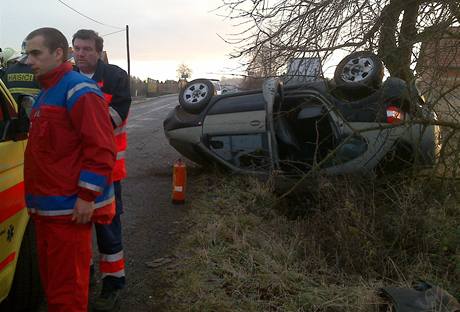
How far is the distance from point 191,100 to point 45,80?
177 inches

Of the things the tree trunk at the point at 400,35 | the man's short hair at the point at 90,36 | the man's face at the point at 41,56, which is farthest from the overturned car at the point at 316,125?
the man's face at the point at 41,56

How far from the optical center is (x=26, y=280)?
10.3ft

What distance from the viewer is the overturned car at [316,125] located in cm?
523

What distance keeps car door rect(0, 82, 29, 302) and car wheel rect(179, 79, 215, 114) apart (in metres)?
3.89

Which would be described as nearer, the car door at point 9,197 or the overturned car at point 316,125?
the car door at point 9,197

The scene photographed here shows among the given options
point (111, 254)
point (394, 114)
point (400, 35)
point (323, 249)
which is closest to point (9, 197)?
point (111, 254)

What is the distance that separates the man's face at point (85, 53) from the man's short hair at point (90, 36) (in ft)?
0.07

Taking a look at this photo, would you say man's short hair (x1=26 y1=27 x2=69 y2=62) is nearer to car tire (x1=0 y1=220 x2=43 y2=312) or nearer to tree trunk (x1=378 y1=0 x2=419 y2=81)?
car tire (x1=0 y1=220 x2=43 y2=312)

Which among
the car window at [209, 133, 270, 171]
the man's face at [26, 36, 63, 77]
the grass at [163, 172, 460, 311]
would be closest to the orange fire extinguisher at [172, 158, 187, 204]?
the grass at [163, 172, 460, 311]

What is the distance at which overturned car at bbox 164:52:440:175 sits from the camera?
5227 millimetres

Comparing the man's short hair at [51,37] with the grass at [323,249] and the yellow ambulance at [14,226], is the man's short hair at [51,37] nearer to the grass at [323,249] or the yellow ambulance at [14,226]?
the yellow ambulance at [14,226]

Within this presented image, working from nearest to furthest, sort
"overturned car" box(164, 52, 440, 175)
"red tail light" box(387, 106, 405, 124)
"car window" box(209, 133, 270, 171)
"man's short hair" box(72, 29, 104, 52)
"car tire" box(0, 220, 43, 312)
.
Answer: "car tire" box(0, 220, 43, 312), "man's short hair" box(72, 29, 104, 52), "overturned car" box(164, 52, 440, 175), "red tail light" box(387, 106, 405, 124), "car window" box(209, 133, 270, 171)

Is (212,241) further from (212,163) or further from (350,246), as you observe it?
(212,163)

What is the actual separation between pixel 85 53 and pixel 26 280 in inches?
61.1
